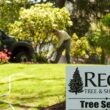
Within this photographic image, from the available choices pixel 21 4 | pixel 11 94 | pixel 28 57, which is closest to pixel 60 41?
pixel 28 57

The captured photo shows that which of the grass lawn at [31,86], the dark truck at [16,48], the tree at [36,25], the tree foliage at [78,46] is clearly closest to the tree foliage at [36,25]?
the tree at [36,25]

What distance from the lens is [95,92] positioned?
20.9ft

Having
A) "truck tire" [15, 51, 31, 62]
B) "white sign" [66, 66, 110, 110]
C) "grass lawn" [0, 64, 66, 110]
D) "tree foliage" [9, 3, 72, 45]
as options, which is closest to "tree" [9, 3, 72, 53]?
"tree foliage" [9, 3, 72, 45]

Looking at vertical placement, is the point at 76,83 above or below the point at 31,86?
above

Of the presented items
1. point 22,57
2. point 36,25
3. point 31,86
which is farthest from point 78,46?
point 31,86

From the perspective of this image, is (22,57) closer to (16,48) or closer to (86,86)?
(16,48)

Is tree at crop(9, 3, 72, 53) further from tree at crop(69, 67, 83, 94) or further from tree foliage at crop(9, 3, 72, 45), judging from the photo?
tree at crop(69, 67, 83, 94)

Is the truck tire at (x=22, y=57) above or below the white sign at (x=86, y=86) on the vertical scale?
below

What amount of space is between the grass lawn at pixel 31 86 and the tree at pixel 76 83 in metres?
2.45

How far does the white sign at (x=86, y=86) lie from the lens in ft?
20.8

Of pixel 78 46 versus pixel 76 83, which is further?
pixel 78 46

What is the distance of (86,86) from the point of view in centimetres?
635

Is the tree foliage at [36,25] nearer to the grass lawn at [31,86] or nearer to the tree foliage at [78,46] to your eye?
the tree foliage at [78,46]

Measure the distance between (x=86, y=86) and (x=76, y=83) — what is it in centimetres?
13
